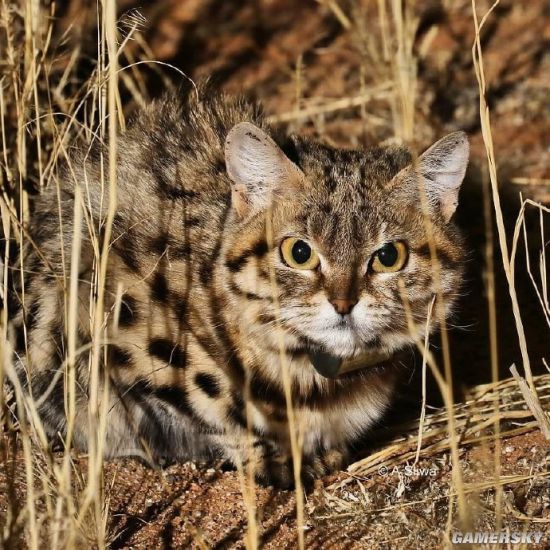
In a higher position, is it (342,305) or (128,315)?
(128,315)

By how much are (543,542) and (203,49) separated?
4322mm

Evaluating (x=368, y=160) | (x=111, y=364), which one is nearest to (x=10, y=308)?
(x=111, y=364)

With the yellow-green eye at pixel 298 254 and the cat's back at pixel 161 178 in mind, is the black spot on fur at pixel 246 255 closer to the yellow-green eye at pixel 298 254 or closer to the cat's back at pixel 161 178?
the yellow-green eye at pixel 298 254

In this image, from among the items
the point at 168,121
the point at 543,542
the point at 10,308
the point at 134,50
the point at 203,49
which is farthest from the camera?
the point at 203,49

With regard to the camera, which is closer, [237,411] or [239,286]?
[239,286]

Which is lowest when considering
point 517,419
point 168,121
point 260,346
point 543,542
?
point 543,542

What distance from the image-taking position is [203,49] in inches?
263

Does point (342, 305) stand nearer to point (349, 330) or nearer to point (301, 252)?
point (349, 330)

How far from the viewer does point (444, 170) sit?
11.7ft

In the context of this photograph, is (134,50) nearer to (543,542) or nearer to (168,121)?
(168,121)

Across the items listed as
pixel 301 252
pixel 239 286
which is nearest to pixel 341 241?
pixel 301 252

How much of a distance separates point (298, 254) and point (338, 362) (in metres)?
0.40

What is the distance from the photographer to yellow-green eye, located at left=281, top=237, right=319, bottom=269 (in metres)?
3.37

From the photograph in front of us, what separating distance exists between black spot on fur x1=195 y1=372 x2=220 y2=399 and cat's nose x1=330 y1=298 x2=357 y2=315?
0.65m
